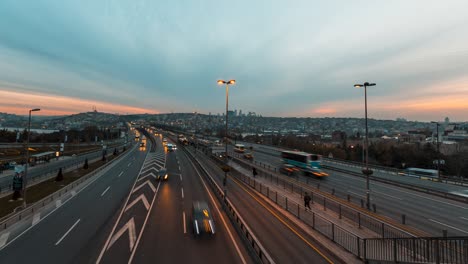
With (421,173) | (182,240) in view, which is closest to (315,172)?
(421,173)

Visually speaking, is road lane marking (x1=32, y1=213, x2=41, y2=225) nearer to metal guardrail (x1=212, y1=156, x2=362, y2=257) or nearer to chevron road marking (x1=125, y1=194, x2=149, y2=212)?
chevron road marking (x1=125, y1=194, x2=149, y2=212)

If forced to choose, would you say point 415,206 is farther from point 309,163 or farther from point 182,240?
point 182,240

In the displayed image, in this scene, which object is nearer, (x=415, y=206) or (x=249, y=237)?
(x=249, y=237)

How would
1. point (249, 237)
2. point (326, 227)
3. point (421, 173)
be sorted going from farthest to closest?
point (421, 173) → point (326, 227) → point (249, 237)

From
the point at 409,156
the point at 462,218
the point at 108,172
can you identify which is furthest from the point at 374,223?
the point at 409,156

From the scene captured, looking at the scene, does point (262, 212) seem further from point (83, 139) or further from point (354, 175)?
point (83, 139)

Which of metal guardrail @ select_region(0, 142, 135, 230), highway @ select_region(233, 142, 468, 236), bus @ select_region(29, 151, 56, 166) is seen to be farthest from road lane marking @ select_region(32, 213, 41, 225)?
bus @ select_region(29, 151, 56, 166)

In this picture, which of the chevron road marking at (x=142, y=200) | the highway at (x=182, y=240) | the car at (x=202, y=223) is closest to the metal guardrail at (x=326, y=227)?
the highway at (x=182, y=240)
